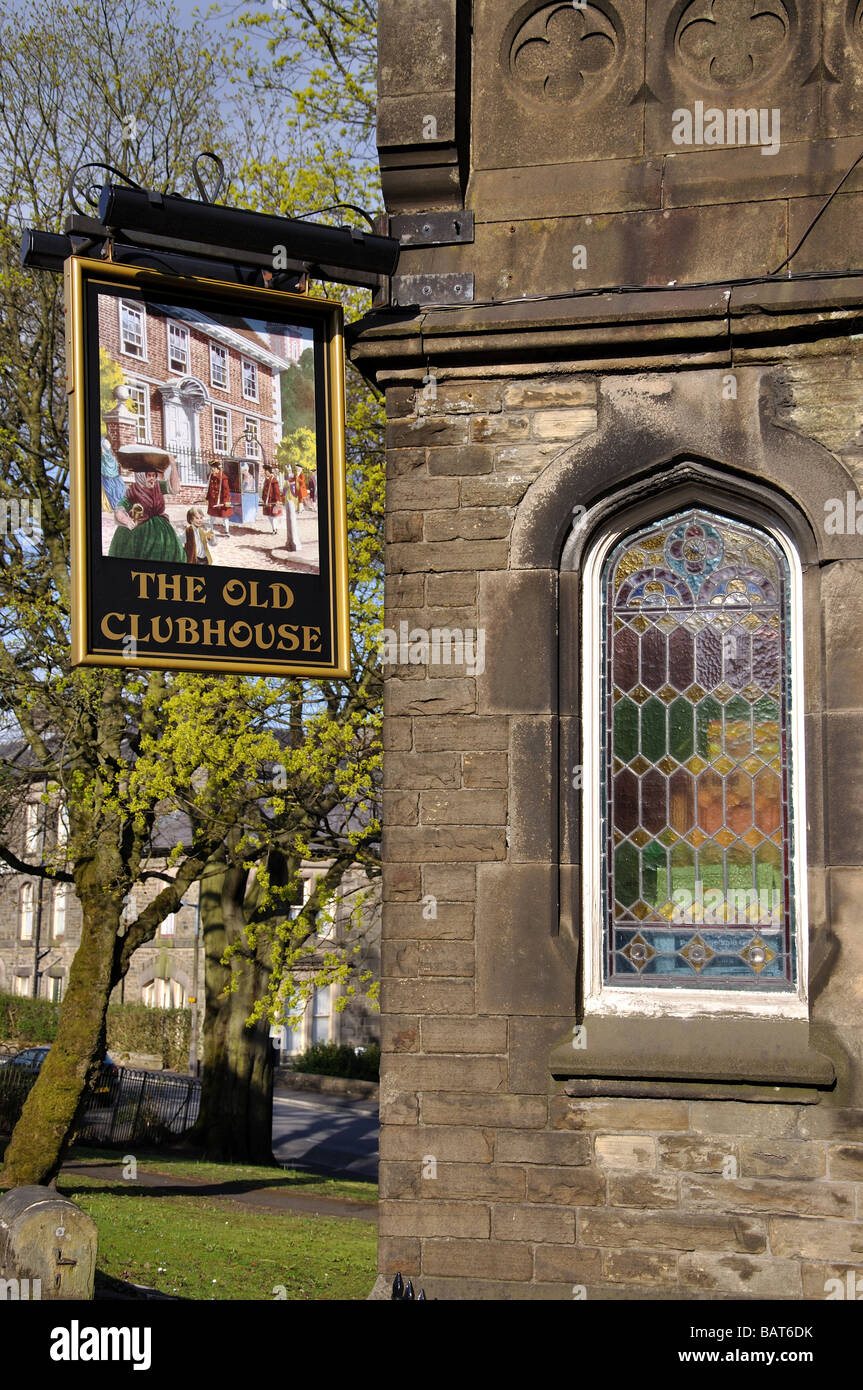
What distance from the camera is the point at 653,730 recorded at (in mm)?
6898

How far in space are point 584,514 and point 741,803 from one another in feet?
5.27

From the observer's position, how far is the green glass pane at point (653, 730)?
22.5 ft

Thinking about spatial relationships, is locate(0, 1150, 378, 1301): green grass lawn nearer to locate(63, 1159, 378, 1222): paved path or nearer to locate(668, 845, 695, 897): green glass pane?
locate(63, 1159, 378, 1222): paved path

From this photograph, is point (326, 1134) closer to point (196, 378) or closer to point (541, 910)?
point (541, 910)

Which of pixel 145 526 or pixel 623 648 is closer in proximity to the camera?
pixel 145 526

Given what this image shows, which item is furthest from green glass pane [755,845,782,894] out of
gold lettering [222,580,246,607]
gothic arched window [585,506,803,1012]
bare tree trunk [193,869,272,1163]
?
bare tree trunk [193,869,272,1163]

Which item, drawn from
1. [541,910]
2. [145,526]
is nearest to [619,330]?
[145,526]

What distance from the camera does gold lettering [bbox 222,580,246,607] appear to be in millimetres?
6711

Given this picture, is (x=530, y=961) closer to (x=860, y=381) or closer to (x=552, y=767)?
(x=552, y=767)

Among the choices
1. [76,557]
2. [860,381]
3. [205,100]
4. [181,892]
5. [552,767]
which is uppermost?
[205,100]

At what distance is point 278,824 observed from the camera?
49.2ft

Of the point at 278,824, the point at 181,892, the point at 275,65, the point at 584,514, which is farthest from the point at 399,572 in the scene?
the point at 275,65

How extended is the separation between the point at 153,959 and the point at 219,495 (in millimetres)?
42653

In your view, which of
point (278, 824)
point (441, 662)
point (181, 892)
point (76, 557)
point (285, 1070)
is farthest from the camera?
point (285, 1070)
